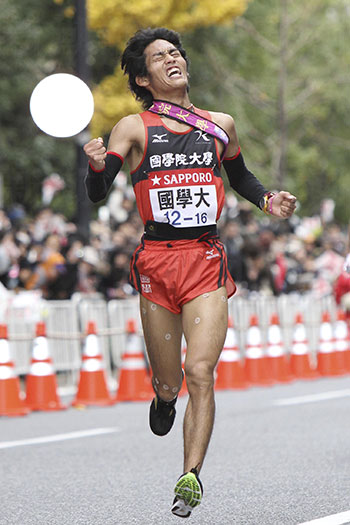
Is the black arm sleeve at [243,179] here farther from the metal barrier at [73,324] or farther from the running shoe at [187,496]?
the metal barrier at [73,324]

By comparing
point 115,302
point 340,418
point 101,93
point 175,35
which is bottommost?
point 340,418

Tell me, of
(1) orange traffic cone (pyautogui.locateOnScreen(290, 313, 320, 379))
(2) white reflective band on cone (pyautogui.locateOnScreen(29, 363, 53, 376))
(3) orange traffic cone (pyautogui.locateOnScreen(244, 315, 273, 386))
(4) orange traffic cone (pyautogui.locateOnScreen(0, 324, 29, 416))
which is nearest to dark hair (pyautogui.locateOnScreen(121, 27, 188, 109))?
(4) orange traffic cone (pyautogui.locateOnScreen(0, 324, 29, 416))

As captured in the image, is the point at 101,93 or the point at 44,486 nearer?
the point at 44,486

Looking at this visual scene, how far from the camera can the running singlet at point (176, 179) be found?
5.97 meters

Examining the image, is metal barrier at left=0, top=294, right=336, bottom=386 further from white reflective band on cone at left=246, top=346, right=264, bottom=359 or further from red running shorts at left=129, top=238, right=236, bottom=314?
red running shorts at left=129, top=238, right=236, bottom=314

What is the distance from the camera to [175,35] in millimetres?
6348

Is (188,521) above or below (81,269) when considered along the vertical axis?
below

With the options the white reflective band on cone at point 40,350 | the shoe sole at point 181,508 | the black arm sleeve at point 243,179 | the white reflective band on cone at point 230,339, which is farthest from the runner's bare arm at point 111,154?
the white reflective band on cone at point 230,339

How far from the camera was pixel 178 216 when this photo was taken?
596cm

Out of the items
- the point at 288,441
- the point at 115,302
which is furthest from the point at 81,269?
the point at 288,441

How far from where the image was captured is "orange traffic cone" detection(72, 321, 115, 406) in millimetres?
12328

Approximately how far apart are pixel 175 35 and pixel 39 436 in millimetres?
4528

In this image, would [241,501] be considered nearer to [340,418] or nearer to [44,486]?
[44,486]

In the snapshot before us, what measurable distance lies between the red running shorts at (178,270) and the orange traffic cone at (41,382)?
5.89 meters
